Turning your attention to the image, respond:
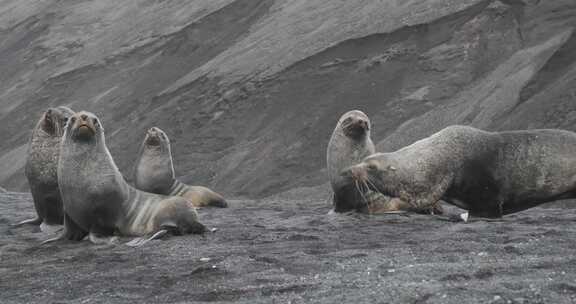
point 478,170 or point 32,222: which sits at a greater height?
point 478,170

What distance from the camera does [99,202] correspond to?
6895 mm

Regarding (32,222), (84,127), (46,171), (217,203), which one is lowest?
(217,203)

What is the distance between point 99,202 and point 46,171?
4.41 ft

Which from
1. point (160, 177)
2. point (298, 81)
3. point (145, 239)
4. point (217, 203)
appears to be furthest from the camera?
point (298, 81)

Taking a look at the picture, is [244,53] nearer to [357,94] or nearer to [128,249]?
[357,94]

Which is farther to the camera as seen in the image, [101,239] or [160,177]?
[160,177]

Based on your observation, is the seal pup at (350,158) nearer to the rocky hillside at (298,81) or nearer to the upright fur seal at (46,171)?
the upright fur seal at (46,171)

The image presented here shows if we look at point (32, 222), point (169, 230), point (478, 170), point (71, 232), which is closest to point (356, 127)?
point (478, 170)

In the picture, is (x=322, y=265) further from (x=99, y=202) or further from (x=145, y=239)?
(x=99, y=202)

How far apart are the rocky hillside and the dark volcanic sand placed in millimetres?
5718

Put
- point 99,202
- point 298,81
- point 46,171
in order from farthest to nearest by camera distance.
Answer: point 298,81
point 46,171
point 99,202

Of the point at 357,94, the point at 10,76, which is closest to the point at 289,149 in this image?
the point at 357,94

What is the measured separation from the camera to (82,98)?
2191 centimetres

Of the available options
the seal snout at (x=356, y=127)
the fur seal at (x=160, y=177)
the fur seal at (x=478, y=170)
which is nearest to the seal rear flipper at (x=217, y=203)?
the fur seal at (x=160, y=177)
